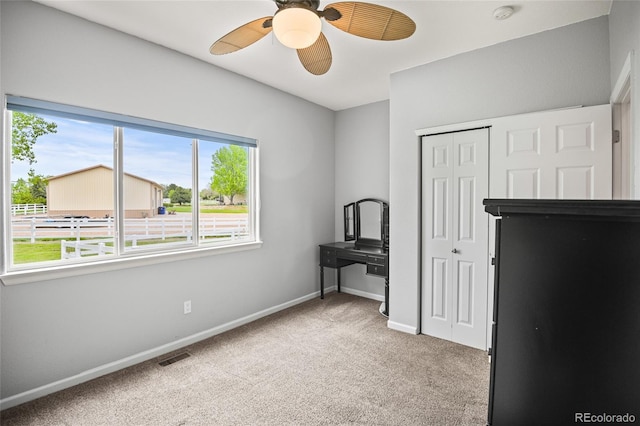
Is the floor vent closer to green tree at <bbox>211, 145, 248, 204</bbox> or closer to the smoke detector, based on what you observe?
green tree at <bbox>211, 145, 248, 204</bbox>

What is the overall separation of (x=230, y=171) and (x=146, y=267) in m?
1.31

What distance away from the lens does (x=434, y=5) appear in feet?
7.26

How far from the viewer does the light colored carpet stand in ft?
6.62

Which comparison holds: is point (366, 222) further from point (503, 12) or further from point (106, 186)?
point (106, 186)

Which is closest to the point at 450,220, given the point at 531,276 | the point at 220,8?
the point at 531,276

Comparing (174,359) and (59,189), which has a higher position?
(59,189)

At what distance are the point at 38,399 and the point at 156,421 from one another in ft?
3.03

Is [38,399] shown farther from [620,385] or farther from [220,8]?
[620,385]

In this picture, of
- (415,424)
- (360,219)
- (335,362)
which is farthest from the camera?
(360,219)

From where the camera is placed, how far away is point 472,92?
2.91 m

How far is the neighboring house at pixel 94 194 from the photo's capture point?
2.38m

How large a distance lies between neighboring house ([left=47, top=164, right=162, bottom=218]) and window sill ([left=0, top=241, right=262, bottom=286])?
382 mm

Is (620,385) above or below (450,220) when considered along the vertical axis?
below

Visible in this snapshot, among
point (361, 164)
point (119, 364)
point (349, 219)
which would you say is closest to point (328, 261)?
point (349, 219)
